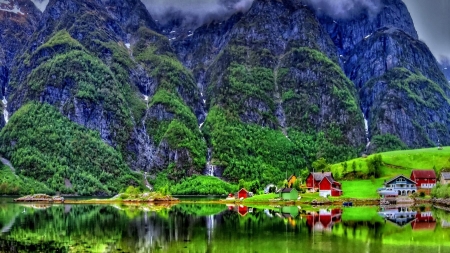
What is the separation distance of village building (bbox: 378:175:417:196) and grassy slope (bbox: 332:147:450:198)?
135 inches

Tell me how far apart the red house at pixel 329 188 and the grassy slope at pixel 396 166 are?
208cm

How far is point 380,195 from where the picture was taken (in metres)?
123

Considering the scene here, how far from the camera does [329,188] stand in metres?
128

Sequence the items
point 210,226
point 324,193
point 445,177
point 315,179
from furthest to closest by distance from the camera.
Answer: point 315,179
point 445,177
point 324,193
point 210,226

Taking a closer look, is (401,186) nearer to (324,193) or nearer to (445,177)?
(445,177)

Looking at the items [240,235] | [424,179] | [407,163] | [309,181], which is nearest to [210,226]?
[240,235]

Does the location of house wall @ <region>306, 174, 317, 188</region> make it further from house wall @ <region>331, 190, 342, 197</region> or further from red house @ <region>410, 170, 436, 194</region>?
red house @ <region>410, 170, 436, 194</region>

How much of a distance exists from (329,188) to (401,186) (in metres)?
19.3

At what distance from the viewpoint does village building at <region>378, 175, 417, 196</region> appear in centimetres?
12669

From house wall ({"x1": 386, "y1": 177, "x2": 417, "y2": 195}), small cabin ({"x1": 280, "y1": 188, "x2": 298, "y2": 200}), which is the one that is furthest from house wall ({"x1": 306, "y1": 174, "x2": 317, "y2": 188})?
house wall ({"x1": 386, "y1": 177, "x2": 417, "y2": 195})

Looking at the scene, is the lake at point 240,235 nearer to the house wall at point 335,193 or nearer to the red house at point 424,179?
the house wall at point 335,193

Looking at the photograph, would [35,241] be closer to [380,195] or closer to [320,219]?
[320,219]

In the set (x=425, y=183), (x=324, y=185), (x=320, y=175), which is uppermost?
(x=320, y=175)

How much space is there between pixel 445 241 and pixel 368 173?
89.0m
